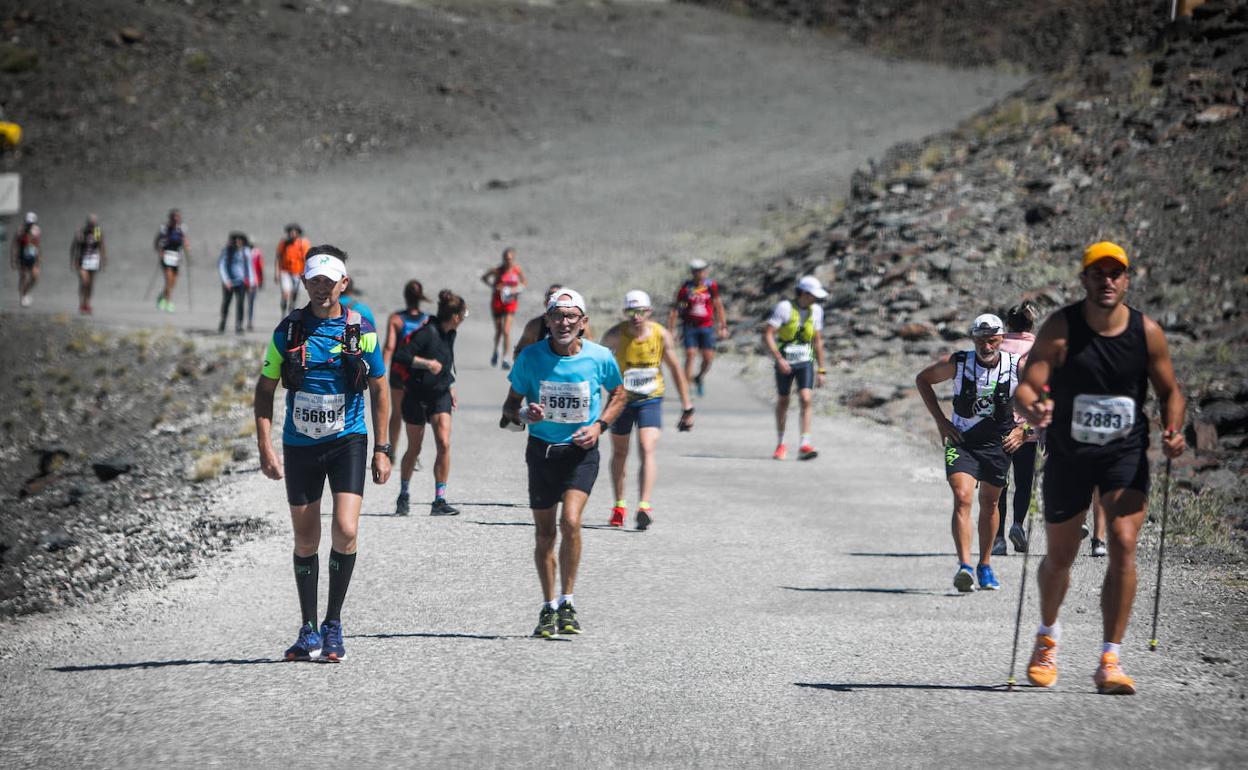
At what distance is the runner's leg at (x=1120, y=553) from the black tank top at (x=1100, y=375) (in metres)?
0.25

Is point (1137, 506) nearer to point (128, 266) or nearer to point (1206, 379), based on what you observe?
point (1206, 379)

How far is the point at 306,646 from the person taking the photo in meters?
7.95

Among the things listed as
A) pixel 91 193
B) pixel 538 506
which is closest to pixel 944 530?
pixel 538 506

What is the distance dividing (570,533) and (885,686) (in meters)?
2.01

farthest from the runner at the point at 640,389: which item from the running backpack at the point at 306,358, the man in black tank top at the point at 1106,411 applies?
the man in black tank top at the point at 1106,411

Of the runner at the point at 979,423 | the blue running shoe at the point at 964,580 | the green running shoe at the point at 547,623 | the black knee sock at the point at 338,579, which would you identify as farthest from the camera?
the runner at the point at 979,423

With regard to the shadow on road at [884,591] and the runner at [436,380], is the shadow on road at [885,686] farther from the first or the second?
the runner at [436,380]

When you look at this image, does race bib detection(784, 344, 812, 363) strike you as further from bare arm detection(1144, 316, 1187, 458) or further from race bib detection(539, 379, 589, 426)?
bare arm detection(1144, 316, 1187, 458)

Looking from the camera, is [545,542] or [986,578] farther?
[986,578]

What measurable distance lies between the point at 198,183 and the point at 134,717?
54.2 meters

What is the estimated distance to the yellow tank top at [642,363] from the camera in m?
12.2

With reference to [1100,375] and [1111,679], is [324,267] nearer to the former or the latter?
[1100,375]

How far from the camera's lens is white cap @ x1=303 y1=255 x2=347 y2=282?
7672 millimetres

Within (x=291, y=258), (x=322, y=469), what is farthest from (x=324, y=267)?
(x=291, y=258)
